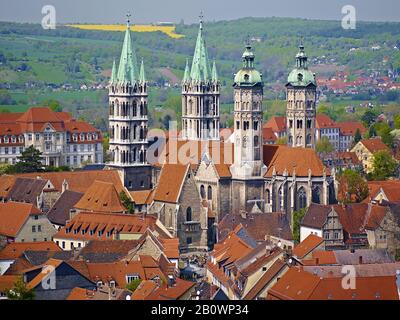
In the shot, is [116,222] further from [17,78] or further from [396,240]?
[17,78]

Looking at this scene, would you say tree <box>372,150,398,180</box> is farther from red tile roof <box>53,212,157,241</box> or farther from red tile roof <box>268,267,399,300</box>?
red tile roof <box>268,267,399,300</box>

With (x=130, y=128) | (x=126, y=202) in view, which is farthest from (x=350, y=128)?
(x=126, y=202)

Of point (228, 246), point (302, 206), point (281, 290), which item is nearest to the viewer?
point (281, 290)

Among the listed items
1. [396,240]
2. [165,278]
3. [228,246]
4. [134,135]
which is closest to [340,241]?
[396,240]

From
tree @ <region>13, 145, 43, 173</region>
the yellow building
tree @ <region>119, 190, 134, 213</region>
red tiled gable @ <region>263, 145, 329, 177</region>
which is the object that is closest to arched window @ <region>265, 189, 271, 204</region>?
red tiled gable @ <region>263, 145, 329, 177</region>

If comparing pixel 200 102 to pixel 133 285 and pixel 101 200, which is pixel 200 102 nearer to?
pixel 101 200

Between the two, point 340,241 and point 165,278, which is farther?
point 340,241
